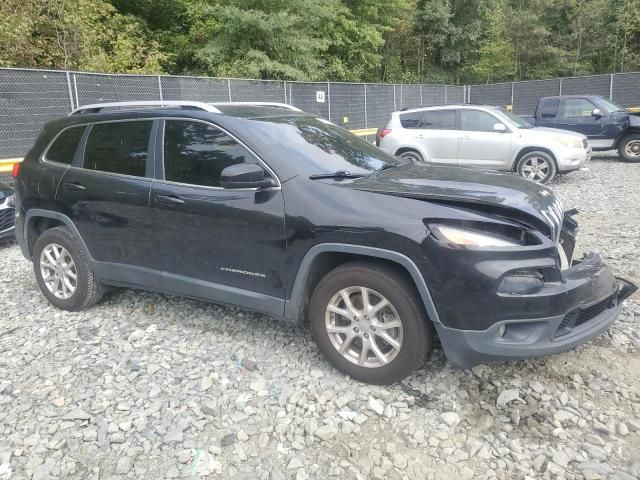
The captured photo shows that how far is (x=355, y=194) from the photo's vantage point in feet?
10.0

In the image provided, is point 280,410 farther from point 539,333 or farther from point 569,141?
point 569,141

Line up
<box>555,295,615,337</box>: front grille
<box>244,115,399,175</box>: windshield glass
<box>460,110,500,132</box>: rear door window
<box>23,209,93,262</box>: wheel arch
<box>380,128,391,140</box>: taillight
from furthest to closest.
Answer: <box>380,128,391,140</box>: taillight
<box>460,110,500,132</box>: rear door window
<box>23,209,93,262</box>: wheel arch
<box>244,115,399,175</box>: windshield glass
<box>555,295,615,337</box>: front grille

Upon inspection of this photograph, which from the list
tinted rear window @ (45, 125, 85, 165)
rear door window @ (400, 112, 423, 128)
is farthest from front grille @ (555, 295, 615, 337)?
rear door window @ (400, 112, 423, 128)

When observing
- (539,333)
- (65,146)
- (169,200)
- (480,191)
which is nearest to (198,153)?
(169,200)

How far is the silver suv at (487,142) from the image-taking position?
10.0 metres

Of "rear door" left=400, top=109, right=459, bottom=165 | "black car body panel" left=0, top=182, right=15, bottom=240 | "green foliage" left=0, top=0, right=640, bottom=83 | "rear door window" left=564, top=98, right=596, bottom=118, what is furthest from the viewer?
"green foliage" left=0, top=0, right=640, bottom=83

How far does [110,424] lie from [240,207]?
1507 millimetres

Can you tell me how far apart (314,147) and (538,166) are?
788 cm

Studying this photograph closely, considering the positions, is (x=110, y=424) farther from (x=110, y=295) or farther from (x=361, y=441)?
(x=110, y=295)

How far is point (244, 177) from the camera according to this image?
3117 millimetres

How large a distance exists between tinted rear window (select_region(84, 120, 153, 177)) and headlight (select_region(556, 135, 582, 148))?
8740mm

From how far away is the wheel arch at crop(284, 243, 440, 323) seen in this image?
281 centimetres

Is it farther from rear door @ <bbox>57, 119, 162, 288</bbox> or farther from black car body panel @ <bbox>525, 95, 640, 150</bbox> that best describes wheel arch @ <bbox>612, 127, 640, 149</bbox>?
rear door @ <bbox>57, 119, 162, 288</bbox>

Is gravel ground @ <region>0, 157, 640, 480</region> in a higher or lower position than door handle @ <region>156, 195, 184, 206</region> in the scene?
lower
